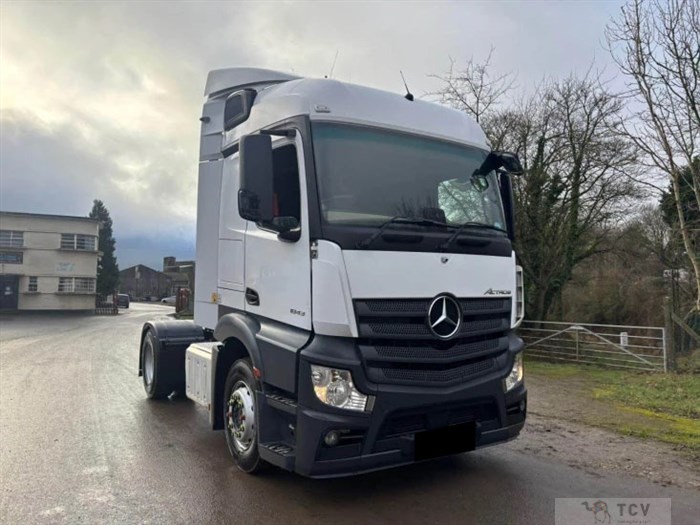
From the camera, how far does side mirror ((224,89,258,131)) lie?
5109mm

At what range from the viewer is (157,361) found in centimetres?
747

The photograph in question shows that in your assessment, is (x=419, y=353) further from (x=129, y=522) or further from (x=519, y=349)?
(x=129, y=522)

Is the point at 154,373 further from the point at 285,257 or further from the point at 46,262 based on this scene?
the point at 46,262

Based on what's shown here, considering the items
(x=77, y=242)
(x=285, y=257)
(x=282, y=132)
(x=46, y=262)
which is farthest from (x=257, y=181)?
(x=77, y=242)

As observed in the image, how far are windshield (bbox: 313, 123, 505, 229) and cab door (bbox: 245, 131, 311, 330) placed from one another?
0.20 meters

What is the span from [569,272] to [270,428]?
54.0 feet

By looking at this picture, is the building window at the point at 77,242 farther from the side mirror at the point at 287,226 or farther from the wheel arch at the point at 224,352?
the side mirror at the point at 287,226

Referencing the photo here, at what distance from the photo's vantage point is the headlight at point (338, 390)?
3691mm

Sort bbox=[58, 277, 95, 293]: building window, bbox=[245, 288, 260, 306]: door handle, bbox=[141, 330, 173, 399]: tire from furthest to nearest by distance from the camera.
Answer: bbox=[58, 277, 95, 293]: building window
bbox=[141, 330, 173, 399]: tire
bbox=[245, 288, 260, 306]: door handle

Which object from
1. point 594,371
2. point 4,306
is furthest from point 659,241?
point 4,306

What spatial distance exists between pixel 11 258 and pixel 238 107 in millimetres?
45400

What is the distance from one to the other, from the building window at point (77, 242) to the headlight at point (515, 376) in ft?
153

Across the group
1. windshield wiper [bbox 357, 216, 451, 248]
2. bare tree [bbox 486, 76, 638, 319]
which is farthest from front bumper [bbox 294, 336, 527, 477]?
bare tree [bbox 486, 76, 638, 319]

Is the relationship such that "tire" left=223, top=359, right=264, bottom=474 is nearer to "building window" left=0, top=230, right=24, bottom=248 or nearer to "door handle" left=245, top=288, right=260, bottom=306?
"door handle" left=245, top=288, right=260, bottom=306
